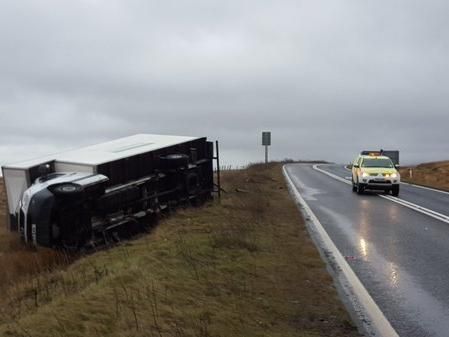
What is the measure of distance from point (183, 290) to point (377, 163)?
70.2ft

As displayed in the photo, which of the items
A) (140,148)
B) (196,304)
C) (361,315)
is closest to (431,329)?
(361,315)

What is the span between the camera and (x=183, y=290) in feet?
24.3

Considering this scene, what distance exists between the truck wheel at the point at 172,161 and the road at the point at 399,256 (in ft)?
14.6

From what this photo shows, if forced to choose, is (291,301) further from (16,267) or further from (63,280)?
(16,267)

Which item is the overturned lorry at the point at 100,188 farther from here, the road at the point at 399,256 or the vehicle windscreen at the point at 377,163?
the vehicle windscreen at the point at 377,163

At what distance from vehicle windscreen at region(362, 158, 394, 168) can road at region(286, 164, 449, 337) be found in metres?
5.74

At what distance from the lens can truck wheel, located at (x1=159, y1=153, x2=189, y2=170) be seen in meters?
16.7

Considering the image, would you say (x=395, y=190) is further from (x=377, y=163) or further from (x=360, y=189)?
(x=377, y=163)

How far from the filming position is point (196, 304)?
6824mm

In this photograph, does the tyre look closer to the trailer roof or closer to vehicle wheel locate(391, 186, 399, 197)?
vehicle wheel locate(391, 186, 399, 197)

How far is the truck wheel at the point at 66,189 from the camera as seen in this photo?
11.9m

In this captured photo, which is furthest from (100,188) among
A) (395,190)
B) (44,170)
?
(395,190)

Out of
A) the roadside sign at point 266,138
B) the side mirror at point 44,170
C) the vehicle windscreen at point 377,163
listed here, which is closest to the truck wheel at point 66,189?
the side mirror at point 44,170

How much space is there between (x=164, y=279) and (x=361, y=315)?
108 inches
